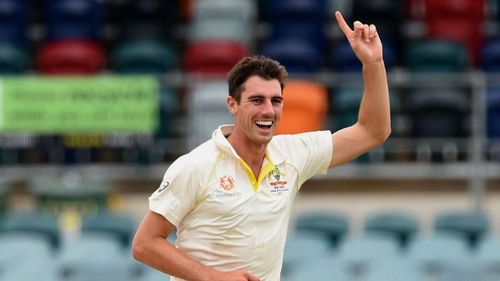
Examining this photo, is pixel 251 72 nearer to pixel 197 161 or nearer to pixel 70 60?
pixel 197 161

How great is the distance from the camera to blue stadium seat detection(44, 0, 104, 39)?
14.1 m

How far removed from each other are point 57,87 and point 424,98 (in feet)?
11.3

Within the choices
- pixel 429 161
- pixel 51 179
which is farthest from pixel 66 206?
pixel 429 161

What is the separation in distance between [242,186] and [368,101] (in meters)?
0.59

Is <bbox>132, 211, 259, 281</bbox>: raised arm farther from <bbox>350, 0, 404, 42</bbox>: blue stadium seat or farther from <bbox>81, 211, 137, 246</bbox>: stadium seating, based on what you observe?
<bbox>350, 0, 404, 42</bbox>: blue stadium seat

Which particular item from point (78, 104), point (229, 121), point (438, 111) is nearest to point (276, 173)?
point (229, 121)

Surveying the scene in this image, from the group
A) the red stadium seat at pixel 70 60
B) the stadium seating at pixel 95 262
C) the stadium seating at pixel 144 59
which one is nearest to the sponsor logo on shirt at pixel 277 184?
the stadium seating at pixel 95 262

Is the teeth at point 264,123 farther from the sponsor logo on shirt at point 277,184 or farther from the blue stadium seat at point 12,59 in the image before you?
the blue stadium seat at point 12,59

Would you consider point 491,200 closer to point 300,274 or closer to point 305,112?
point 305,112

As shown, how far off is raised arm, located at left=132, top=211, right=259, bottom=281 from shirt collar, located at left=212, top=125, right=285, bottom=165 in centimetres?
36

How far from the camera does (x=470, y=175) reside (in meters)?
11.8

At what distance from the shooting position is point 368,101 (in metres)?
4.84

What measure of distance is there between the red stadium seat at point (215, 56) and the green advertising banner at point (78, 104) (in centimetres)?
164

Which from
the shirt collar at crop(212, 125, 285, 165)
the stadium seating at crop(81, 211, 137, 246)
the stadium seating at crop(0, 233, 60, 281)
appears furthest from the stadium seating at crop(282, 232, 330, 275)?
the shirt collar at crop(212, 125, 285, 165)
